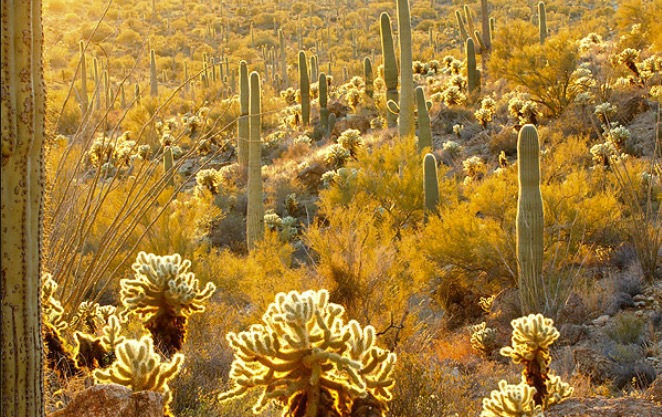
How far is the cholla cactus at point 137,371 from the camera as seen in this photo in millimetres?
3434

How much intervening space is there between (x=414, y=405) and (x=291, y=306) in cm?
224

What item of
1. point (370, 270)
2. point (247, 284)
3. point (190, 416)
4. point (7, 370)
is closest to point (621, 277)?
point (370, 270)

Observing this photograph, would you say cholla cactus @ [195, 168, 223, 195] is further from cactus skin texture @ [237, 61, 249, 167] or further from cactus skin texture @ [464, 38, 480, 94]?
cactus skin texture @ [464, 38, 480, 94]

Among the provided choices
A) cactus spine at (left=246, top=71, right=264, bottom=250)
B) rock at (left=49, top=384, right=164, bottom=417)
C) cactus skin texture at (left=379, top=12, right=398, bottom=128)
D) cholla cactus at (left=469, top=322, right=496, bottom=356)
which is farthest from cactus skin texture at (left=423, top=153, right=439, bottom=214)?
rock at (left=49, top=384, right=164, bottom=417)

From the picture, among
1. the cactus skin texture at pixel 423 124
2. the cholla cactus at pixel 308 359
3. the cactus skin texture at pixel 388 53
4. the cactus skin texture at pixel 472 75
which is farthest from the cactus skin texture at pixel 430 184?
the cactus skin texture at pixel 472 75

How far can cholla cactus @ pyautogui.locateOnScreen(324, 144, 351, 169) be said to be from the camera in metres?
22.1

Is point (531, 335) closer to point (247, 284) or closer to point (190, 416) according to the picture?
point (190, 416)

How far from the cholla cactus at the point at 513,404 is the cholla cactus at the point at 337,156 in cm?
1705

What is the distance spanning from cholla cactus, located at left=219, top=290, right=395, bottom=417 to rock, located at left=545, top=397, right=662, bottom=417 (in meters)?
2.10

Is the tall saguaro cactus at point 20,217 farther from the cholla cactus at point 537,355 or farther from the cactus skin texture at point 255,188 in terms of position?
the cactus skin texture at point 255,188

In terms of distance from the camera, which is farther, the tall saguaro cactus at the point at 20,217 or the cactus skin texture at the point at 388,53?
the cactus skin texture at the point at 388,53

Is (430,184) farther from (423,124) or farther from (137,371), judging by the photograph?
(137,371)

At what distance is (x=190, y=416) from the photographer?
4.93 meters

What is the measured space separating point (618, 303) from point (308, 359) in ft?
28.5
